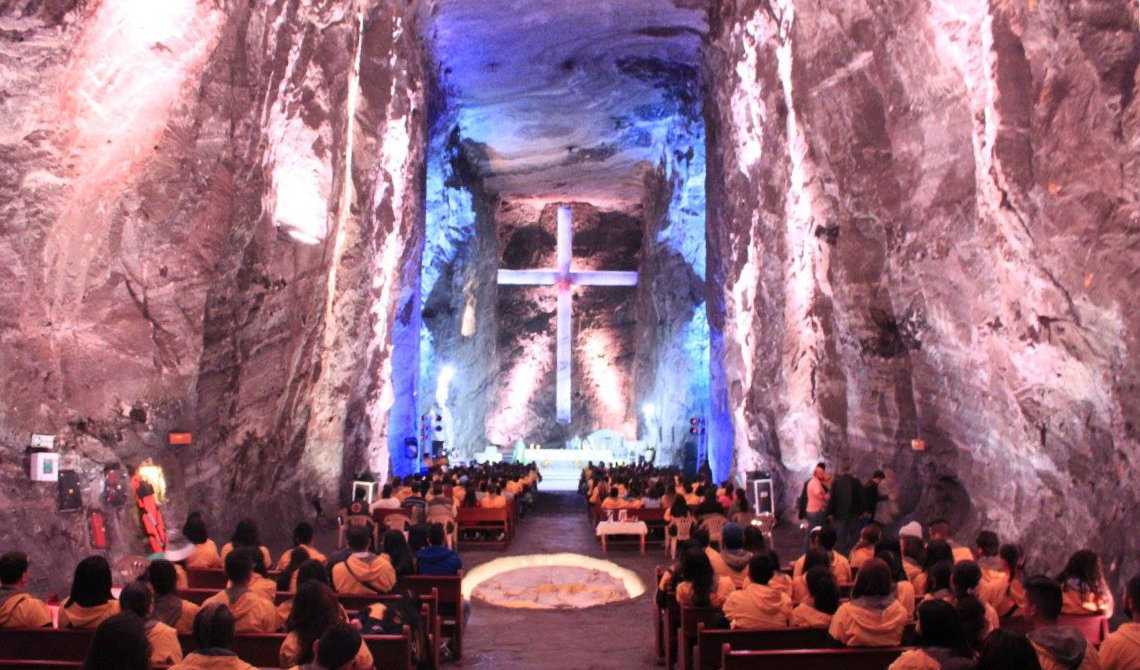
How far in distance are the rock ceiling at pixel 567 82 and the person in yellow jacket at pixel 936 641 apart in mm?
17464

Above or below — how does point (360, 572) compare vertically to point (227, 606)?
below

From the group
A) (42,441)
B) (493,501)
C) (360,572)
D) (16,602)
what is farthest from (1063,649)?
(493,501)

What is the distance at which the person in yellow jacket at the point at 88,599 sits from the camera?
Answer: 17.3 ft

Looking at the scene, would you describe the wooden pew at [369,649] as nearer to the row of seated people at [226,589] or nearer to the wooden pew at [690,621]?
the row of seated people at [226,589]

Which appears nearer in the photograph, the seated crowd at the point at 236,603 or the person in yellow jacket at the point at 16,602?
the seated crowd at the point at 236,603

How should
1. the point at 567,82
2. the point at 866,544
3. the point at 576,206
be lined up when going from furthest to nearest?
the point at 576,206 → the point at 567,82 → the point at 866,544

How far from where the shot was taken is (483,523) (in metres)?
15.1

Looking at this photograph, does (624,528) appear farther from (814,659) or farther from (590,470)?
(814,659)

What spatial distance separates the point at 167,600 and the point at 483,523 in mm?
9763

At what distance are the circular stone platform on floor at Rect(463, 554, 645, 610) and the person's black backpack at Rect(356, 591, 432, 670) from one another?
14.5 ft

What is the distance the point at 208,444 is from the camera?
38.3 ft

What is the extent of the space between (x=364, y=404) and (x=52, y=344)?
28.9 ft

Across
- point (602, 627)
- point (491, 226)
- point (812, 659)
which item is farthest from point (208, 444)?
point (491, 226)

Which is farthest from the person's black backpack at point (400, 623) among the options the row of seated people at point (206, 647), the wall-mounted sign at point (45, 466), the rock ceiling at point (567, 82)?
the rock ceiling at point (567, 82)
